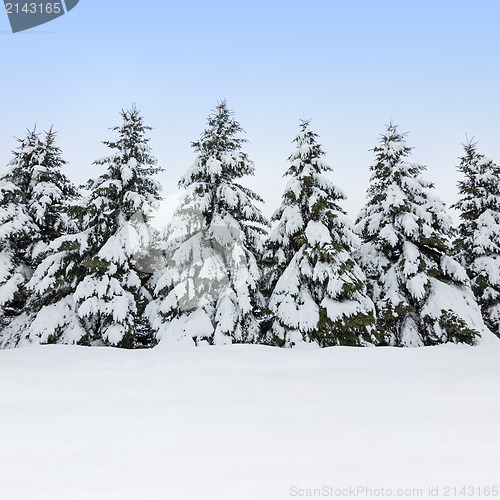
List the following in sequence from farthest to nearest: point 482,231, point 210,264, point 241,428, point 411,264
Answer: point 482,231, point 411,264, point 210,264, point 241,428

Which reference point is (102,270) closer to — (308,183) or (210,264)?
(210,264)

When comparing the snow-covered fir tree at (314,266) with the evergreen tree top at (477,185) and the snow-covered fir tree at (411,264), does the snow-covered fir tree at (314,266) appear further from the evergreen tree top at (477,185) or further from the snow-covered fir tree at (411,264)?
the evergreen tree top at (477,185)

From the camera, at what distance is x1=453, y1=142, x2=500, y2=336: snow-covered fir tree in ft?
42.8

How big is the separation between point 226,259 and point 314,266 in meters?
2.89

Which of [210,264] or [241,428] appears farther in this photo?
[210,264]

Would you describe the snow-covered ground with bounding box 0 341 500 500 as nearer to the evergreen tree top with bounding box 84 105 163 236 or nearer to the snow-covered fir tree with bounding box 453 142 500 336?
the evergreen tree top with bounding box 84 105 163 236

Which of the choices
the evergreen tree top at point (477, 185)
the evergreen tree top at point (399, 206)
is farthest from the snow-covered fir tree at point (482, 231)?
the evergreen tree top at point (399, 206)

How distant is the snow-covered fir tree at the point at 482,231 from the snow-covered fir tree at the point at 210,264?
977 cm

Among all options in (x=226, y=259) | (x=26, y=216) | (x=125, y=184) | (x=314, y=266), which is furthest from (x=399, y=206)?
(x=26, y=216)

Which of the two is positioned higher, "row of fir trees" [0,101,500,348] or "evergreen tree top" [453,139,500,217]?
"evergreen tree top" [453,139,500,217]

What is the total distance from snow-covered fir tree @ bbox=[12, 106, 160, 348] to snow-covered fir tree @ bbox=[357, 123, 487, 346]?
28.0 feet

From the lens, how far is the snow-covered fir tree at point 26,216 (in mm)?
11195

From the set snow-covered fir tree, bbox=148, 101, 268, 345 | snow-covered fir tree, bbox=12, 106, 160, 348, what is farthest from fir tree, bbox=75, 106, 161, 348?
snow-covered fir tree, bbox=148, 101, 268, 345

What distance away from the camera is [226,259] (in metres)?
10.3
